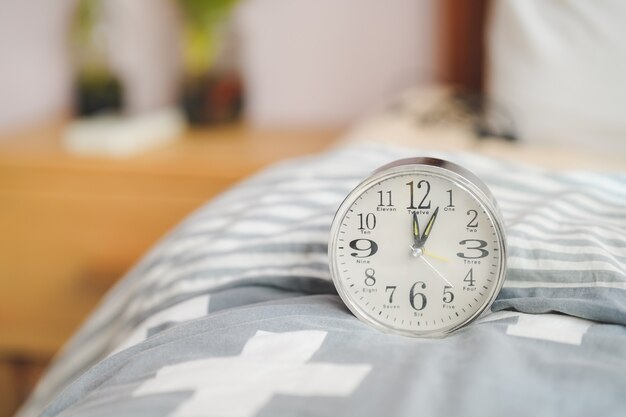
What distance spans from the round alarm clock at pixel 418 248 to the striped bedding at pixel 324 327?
0.03 m

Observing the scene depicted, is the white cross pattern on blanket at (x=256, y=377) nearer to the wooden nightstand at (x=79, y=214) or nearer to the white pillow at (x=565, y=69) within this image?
the white pillow at (x=565, y=69)

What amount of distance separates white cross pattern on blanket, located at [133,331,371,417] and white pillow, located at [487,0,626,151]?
82 centimetres

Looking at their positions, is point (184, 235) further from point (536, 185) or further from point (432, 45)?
point (432, 45)

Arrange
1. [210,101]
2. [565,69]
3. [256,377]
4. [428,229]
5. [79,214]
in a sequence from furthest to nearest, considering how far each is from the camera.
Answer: [210,101], [79,214], [565,69], [428,229], [256,377]

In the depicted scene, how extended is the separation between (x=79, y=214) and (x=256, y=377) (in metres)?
1.12

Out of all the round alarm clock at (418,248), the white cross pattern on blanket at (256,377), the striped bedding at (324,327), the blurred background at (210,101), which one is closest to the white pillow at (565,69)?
the blurred background at (210,101)

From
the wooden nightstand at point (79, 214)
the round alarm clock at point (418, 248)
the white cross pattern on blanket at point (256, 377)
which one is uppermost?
the round alarm clock at point (418, 248)

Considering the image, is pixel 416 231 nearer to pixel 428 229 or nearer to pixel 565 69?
pixel 428 229

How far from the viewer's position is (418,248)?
25.6 inches

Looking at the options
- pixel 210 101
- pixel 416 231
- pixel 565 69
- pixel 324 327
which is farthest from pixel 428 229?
pixel 210 101

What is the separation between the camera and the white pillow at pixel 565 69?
123 centimetres

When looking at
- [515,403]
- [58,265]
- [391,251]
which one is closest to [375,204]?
[391,251]

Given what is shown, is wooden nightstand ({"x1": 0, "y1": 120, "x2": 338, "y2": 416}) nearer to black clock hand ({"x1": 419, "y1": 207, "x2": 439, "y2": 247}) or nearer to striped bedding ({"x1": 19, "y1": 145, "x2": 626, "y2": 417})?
striped bedding ({"x1": 19, "y1": 145, "x2": 626, "y2": 417})

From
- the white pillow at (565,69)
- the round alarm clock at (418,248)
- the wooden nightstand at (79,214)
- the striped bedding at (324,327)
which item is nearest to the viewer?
the striped bedding at (324,327)
